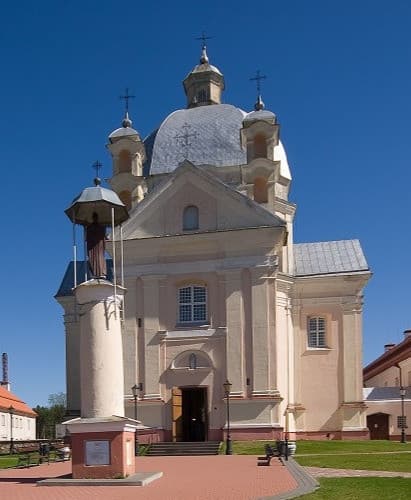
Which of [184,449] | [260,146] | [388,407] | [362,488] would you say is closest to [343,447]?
[184,449]

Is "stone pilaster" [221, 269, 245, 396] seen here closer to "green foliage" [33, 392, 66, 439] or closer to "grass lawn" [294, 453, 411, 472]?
"grass lawn" [294, 453, 411, 472]

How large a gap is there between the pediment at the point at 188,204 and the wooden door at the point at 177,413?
7.87 meters

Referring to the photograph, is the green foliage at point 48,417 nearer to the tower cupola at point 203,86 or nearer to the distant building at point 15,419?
the distant building at point 15,419

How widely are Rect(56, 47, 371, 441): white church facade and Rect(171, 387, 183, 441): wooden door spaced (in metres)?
0.05

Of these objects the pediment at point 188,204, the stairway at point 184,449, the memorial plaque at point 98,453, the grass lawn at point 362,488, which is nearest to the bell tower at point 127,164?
the pediment at point 188,204

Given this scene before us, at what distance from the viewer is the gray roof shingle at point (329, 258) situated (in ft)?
139

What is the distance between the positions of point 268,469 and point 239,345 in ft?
43.6

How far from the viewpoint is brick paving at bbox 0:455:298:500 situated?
16844 mm

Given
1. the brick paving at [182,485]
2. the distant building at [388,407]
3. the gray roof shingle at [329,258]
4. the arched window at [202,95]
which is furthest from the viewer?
the arched window at [202,95]

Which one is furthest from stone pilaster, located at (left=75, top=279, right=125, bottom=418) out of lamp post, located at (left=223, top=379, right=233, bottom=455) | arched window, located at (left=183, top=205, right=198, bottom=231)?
arched window, located at (left=183, top=205, right=198, bottom=231)

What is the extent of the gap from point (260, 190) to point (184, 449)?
1479cm

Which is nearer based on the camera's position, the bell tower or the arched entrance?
the bell tower

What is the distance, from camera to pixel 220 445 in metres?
33.6

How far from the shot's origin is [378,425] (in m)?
48.4
